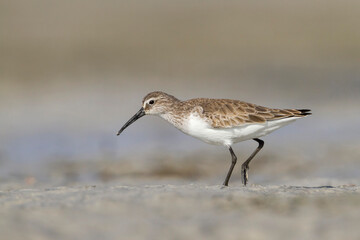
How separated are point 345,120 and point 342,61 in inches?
335

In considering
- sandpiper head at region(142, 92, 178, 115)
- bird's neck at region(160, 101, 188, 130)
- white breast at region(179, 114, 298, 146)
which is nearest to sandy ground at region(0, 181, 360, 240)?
white breast at region(179, 114, 298, 146)

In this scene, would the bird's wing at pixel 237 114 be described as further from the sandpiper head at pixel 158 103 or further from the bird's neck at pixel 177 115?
the sandpiper head at pixel 158 103

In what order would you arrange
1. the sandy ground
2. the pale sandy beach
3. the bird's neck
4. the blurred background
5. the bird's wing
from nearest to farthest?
1. the sandy ground
2. the pale sandy beach
3. the bird's wing
4. the bird's neck
5. the blurred background

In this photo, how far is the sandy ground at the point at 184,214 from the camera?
19.2 feet

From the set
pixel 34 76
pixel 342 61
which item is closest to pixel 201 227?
pixel 34 76

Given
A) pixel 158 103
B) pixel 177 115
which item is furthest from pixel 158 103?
pixel 177 115

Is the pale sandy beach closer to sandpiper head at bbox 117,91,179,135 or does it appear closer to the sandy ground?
the sandy ground

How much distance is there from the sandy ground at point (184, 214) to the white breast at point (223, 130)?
104 centimetres

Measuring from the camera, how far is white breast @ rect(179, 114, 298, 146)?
864 centimetres

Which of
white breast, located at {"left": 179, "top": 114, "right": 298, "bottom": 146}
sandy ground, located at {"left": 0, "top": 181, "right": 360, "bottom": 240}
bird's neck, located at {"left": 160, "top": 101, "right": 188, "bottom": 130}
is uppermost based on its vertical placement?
bird's neck, located at {"left": 160, "top": 101, "right": 188, "bottom": 130}

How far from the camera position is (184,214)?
6434 millimetres

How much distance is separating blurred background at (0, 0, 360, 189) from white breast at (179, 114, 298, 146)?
1.95 metres

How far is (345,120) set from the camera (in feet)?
50.4

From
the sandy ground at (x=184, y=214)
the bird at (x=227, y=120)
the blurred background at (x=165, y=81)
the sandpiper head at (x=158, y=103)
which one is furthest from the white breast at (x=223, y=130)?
the blurred background at (x=165, y=81)
